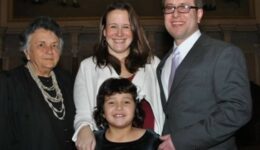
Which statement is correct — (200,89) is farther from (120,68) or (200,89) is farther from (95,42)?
(95,42)

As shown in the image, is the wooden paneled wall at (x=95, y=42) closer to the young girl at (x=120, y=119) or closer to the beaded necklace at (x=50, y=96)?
the beaded necklace at (x=50, y=96)

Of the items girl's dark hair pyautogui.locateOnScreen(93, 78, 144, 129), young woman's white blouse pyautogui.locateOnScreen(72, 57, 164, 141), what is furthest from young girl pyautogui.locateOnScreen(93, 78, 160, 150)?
young woman's white blouse pyautogui.locateOnScreen(72, 57, 164, 141)

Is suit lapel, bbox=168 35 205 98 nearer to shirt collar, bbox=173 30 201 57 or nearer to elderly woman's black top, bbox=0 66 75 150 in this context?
shirt collar, bbox=173 30 201 57

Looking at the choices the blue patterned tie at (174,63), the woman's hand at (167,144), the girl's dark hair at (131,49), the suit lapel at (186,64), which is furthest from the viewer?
the girl's dark hair at (131,49)

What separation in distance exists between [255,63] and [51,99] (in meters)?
6.91

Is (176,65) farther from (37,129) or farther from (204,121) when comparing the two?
(37,129)

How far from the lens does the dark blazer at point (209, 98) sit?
2.46 m

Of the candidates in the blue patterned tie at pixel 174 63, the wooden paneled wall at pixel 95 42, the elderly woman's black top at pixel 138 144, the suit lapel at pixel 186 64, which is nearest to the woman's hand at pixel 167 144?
the elderly woman's black top at pixel 138 144

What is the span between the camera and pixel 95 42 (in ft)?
31.1

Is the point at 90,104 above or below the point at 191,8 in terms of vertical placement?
below

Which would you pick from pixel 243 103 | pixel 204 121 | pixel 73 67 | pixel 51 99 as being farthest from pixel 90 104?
pixel 73 67

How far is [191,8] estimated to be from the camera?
2.89m

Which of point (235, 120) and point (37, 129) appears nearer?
point (235, 120)

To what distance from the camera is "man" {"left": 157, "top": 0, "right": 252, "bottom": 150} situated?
247 centimetres
